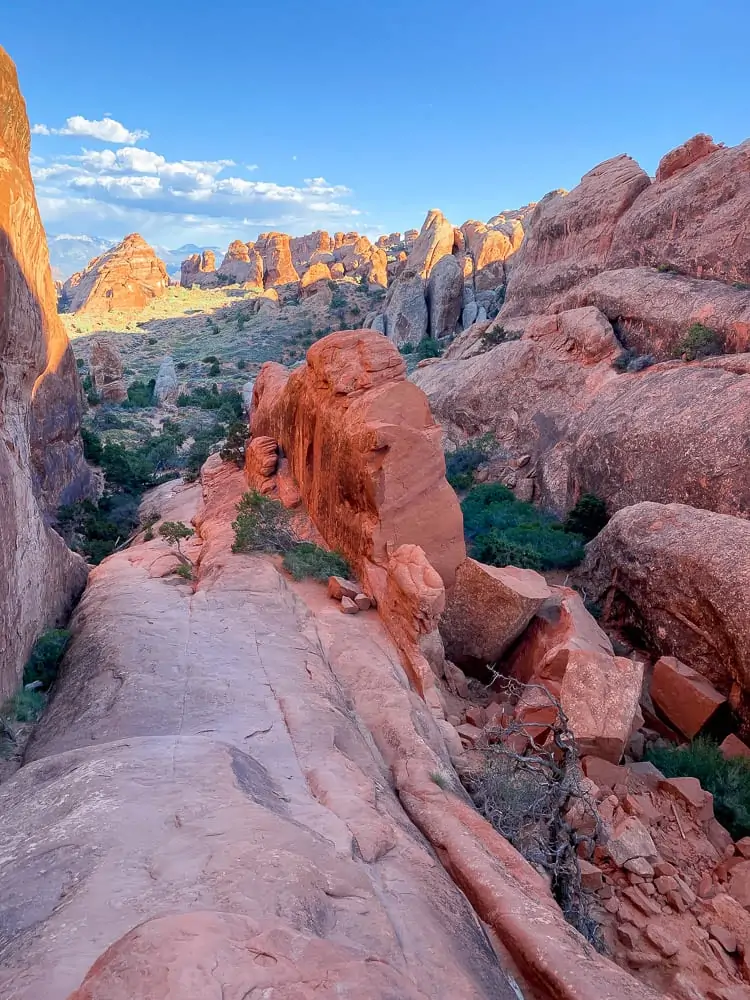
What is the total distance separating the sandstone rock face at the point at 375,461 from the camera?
34.0ft

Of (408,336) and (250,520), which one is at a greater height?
(408,336)

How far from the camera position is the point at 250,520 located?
12227 millimetres

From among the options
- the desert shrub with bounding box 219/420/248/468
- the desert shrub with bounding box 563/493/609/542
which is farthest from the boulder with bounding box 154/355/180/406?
the desert shrub with bounding box 563/493/609/542

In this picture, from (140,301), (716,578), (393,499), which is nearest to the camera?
(716,578)

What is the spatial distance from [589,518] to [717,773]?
8.74 metres

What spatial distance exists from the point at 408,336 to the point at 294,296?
22.9 metres

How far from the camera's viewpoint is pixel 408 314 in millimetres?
46594

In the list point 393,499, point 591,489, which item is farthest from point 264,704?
point 591,489

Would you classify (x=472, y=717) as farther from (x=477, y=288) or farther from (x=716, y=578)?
(x=477, y=288)

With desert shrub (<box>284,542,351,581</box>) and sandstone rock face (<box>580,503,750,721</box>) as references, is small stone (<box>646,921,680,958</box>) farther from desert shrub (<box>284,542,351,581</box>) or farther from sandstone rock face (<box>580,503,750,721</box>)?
desert shrub (<box>284,542,351,581</box>)

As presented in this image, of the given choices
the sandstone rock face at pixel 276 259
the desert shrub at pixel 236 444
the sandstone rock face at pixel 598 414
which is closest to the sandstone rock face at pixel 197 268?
the sandstone rock face at pixel 276 259

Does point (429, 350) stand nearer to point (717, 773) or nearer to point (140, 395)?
point (140, 395)

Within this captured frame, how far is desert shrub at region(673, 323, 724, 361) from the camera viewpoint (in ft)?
56.7

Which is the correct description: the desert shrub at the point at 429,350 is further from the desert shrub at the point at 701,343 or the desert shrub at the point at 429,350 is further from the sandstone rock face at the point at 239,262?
the sandstone rock face at the point at 239,262
